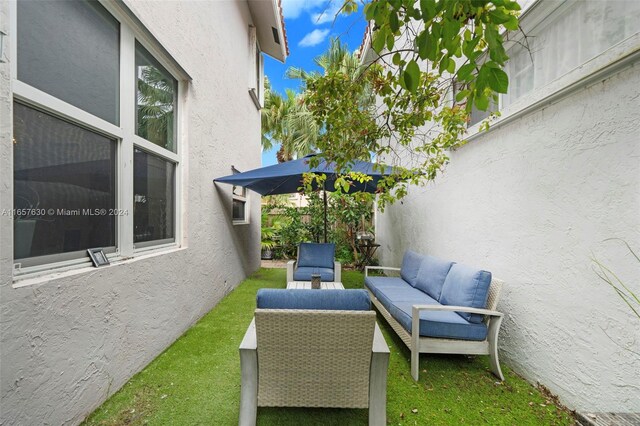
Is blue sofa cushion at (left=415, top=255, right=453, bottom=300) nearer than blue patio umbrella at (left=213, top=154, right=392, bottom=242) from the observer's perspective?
Yes

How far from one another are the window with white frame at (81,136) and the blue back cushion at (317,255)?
3217 millimetres

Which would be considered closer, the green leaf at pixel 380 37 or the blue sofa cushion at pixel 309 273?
the green leaf at pixel 380 37

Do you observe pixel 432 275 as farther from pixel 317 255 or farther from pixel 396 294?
pixel 317 255

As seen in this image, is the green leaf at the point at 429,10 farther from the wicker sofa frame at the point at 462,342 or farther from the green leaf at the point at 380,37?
the wicker sofa frame at the point at 462,342

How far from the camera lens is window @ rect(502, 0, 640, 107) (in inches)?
74.0

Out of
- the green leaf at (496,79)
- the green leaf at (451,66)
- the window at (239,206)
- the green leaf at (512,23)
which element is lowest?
the window at (239,206)

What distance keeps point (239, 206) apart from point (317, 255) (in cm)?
244

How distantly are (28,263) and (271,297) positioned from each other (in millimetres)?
1594

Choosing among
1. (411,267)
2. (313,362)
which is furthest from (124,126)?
(411,267)

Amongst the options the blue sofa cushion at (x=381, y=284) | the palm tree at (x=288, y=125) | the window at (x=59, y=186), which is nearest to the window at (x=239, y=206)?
the blue sofa cushion at (x=381, y=284)

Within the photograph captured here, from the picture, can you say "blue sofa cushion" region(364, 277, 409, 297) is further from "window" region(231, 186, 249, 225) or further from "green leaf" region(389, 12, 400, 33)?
"green leaf" region(389, 12, 400, 33)

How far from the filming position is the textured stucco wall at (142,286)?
1.51m

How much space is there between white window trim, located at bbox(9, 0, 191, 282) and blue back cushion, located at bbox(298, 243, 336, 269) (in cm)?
278

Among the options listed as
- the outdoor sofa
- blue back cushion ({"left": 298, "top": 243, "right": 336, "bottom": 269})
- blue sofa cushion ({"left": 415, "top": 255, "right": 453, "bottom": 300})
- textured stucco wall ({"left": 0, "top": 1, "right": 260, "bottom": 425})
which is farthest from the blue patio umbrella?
the outdoor sofa
